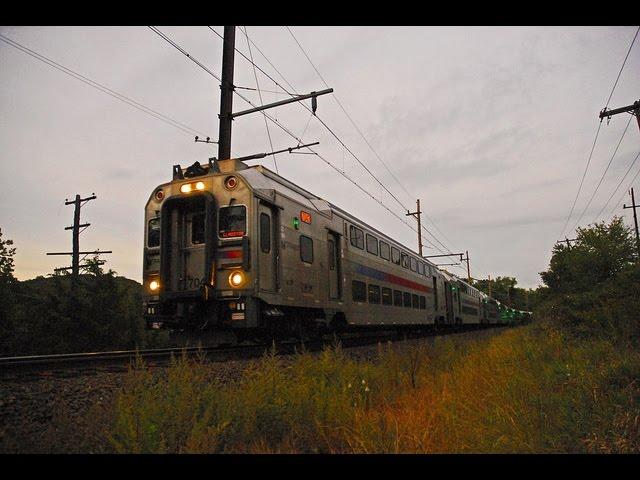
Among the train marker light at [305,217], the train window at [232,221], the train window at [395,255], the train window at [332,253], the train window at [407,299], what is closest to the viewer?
the train window at [232,221]

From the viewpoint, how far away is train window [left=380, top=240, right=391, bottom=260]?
16.1m

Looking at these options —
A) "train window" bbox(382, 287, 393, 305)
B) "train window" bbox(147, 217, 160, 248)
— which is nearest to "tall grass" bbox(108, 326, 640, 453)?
"train window" bbox(147, 217, 160, 248)

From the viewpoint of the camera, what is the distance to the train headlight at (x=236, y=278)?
26.9 feet

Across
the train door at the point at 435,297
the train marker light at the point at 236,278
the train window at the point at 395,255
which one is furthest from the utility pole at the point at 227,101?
the train door at the point at 435,297

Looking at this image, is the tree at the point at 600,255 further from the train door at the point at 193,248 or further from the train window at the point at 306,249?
the train door at the point at 193,248

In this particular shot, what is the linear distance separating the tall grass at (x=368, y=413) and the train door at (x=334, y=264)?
199 inches

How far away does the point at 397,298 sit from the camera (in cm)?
1705

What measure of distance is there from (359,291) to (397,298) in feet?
13.7

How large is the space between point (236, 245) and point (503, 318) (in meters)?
48.1

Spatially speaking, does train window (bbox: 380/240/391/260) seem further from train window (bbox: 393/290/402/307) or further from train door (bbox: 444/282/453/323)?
train door (bbox: 444/282/453/323)

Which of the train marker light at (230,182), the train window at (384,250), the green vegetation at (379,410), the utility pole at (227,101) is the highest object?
the utility pole at (227,101)
